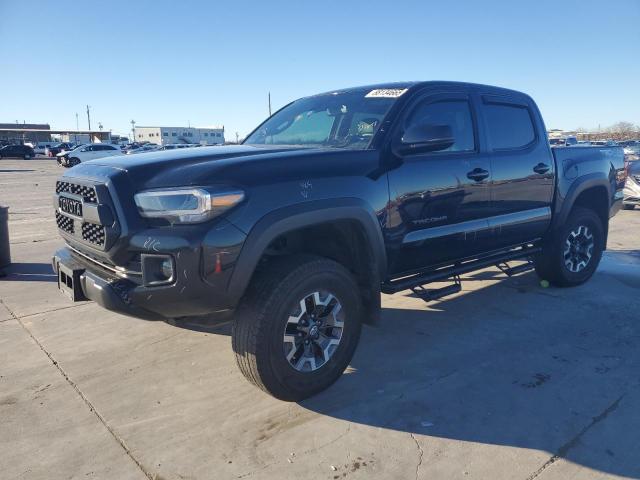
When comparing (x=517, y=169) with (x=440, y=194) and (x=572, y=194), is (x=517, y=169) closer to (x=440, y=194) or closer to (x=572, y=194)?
(x=572, y=194)

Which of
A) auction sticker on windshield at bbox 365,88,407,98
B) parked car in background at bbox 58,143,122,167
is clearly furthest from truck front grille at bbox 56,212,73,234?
parked car in background at bbox 58,143,122,167

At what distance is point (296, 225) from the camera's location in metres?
2.91

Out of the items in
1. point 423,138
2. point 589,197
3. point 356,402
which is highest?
point 423,138

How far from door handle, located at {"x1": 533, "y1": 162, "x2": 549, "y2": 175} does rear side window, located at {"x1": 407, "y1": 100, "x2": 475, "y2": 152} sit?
92cm

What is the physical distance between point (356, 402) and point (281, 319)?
0.77 metres

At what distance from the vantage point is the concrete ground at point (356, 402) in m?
2.59

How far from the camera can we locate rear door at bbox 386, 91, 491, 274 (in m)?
3.53

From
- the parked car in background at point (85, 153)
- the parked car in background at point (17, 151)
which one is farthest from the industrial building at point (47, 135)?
the parked car in background at point (85, 153)

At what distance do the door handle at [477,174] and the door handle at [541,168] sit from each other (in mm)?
867

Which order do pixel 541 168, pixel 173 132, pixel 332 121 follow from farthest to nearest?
pixel 173 132, pixel 541 168, pixel 332 121

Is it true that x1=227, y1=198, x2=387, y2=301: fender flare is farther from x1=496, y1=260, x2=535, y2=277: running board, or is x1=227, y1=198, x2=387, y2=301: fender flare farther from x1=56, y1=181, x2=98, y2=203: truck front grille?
x1=496, y1=260, x2=535, y2=277: running board

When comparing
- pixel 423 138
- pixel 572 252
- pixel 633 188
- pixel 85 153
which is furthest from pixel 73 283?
pixel 85 153

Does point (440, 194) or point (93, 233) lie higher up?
point (440, 194)

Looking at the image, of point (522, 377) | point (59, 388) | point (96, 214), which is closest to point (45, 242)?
point (59, 388)
